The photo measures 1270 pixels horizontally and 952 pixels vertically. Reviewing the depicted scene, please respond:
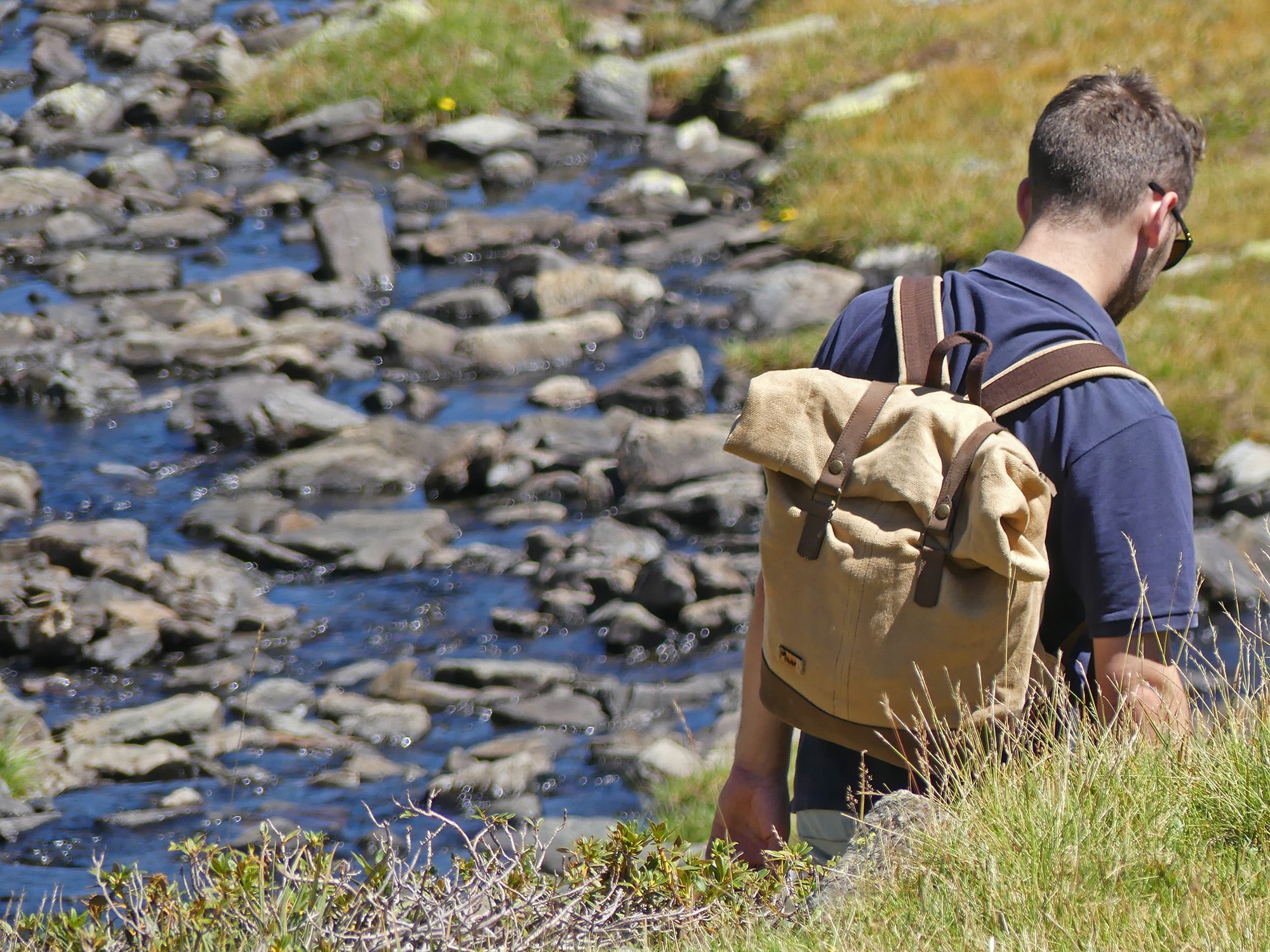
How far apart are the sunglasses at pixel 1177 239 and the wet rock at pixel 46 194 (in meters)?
13.4

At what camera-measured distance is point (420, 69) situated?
712 inches

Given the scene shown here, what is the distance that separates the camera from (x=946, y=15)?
60.7 feet

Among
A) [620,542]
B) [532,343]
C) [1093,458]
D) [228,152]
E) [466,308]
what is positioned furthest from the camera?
[228,152]

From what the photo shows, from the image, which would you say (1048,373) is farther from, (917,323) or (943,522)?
(943,522)

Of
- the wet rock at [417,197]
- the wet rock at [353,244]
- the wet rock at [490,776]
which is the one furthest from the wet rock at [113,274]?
the wet rock at [490,776]

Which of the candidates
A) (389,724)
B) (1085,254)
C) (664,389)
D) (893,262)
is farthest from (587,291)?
(1085,254)

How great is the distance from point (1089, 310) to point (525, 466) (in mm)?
7084

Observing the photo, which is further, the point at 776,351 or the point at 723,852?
the point at 776,351

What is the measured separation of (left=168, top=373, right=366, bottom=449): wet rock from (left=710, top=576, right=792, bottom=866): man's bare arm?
296 inches

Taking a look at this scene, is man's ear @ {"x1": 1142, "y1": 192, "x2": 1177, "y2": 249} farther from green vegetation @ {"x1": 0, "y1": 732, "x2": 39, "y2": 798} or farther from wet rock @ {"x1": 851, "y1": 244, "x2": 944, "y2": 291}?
wet rock @ {"x1": 851, "y1": 244, "x2": 944, "y2": 291}

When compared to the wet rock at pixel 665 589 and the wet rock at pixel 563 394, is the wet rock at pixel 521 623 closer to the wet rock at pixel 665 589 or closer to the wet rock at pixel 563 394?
the wet rock at pixel 665 589

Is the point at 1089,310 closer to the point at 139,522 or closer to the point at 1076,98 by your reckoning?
the point at 1076,98

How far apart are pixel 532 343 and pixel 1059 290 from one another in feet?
29.9

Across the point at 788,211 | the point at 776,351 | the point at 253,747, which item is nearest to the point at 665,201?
the point at 788,211
